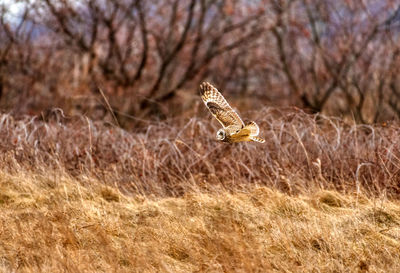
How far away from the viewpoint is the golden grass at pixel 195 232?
3730 millimetres

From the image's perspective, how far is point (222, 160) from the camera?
6.45 meters

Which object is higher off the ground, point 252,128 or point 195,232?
point 252,128

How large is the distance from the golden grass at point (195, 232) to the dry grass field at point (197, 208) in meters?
0.01

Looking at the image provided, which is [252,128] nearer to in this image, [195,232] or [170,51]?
[195,232]

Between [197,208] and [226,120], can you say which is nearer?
[226,120]

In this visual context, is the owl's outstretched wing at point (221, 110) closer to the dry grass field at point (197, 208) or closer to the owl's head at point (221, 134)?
the owl's head at point (221, 134)

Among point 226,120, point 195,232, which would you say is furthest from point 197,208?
point 226,120

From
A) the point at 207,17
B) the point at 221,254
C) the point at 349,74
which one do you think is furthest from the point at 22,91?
the point at 221,254

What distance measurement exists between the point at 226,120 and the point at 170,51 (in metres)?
10.7

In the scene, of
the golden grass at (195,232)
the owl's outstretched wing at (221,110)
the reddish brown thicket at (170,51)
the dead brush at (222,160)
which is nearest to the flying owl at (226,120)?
the owl's outstretched wing at (221,110)

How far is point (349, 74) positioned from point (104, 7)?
606cm

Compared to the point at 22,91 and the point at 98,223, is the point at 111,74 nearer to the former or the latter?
the point at 22,91

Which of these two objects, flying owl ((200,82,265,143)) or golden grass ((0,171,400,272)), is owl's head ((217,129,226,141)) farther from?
golden grass ((0,171,400,272))

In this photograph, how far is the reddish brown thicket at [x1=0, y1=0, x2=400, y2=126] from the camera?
12.9 meters
